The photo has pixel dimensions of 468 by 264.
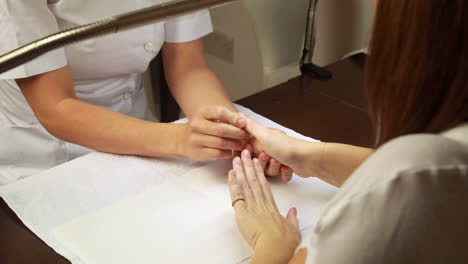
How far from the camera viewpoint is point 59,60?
1.10 m

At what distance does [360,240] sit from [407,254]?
0.15 feet

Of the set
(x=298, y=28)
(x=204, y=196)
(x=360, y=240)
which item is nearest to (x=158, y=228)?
(x=204, y=196)

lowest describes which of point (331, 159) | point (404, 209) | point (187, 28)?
point (331, 159)

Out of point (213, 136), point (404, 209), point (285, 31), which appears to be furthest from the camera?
point (285, 31)

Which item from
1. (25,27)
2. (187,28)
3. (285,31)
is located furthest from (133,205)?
(285,31)

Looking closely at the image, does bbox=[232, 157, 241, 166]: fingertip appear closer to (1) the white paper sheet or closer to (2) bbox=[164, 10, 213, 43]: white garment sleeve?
(1) the white paper sheet

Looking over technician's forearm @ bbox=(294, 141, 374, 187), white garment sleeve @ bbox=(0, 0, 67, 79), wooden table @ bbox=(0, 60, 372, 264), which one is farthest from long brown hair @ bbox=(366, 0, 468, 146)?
white garment sleeve @ bbox=(0, 0, 67, 79)

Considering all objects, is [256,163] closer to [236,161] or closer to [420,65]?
[236,161]

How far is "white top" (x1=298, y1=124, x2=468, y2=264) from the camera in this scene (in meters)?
0.49

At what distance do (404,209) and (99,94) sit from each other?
95 centimetres

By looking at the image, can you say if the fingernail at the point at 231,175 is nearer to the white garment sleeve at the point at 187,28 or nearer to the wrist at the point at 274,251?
the wrist at the point at 274,251

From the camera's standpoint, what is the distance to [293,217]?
0.88 m

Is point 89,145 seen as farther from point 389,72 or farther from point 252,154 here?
point 389,72

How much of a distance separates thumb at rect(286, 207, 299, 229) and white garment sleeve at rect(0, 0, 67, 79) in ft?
1.81
